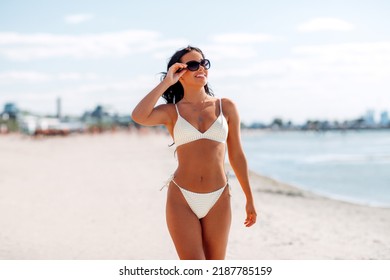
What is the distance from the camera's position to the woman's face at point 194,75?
11.2ft

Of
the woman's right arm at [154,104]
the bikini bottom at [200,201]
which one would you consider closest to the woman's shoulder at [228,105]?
the woman's right arm at [154,104]

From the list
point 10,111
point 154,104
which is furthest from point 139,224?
point 10,111

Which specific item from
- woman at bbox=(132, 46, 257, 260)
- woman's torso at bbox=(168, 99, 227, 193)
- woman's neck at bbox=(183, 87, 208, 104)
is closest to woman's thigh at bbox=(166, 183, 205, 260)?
woman at bbox=(132, 46, 257, 260)

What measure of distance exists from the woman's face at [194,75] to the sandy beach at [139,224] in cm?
313

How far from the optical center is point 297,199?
1254 centimetres

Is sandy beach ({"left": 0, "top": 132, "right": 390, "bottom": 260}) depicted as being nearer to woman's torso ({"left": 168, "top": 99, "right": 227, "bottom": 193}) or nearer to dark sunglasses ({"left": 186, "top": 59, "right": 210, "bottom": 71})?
woman's torso ({"left": 168, "top": 99, "right": 227, "bottom": 193})

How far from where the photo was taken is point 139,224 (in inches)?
314

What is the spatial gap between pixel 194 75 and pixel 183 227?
0.93 m

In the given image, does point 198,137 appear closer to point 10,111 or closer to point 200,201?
point 200,201

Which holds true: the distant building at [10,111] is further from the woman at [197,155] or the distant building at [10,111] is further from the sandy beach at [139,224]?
the woman at [197,155]

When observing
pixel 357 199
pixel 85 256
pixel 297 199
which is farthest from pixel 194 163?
pixel 357 199

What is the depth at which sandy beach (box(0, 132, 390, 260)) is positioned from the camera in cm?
647
